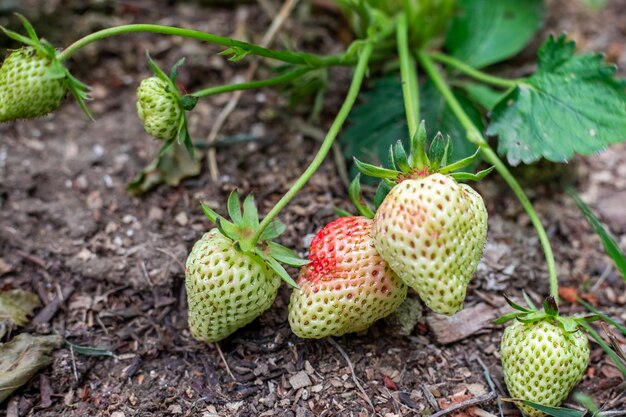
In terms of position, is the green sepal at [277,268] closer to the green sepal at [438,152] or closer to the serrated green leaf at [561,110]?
the green sepal at [438,152]

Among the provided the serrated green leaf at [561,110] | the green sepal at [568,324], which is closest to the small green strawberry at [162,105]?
the serrated green leaf at [561,110]

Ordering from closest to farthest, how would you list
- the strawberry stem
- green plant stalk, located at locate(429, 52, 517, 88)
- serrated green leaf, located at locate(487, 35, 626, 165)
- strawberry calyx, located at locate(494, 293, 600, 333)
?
strawberry calyx, located at locate(494, 293, 600, 333) → the strawberry stem → serrated green leaf, located at locate(487, 35, 626, 165) → green plant stalk, located at locate(429, 52, 517, 88)

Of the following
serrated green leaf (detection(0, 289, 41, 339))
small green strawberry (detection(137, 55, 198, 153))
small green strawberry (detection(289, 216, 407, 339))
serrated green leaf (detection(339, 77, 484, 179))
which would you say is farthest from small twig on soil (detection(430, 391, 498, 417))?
serrated green leaf (detection(0, 289, 41, 339))

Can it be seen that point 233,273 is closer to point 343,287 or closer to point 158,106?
point 343,287

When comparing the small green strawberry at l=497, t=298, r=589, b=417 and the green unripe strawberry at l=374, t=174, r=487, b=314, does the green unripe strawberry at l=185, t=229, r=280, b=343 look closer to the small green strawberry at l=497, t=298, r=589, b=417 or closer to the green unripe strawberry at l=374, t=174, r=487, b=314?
the green unripe strawberry at l=374, t=174, r=487, b=314

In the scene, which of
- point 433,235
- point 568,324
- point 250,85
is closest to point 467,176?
point 433,235

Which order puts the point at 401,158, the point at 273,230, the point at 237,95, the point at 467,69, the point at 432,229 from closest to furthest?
the point at 432,229 < the point at 401,158 < the point at 273,230 < the point at 467,69 < the point at 237,95
